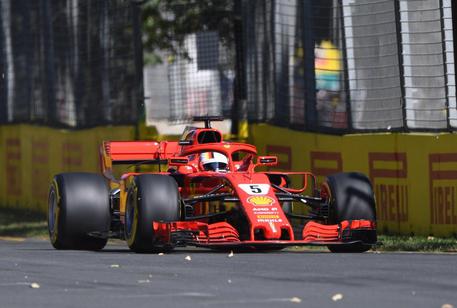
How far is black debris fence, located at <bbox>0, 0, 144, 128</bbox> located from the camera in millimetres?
24016

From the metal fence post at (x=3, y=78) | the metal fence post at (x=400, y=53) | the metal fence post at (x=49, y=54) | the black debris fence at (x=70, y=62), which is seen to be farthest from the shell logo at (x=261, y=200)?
the metal fence post at (x=3, y=78)

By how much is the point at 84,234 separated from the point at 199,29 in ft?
38.1

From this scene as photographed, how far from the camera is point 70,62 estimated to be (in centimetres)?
2558

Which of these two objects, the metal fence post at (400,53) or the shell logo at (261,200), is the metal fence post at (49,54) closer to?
the metal fence post at (400,53)

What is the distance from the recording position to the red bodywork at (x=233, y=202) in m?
14.5

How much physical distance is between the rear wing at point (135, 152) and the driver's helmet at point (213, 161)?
Result: 109cm

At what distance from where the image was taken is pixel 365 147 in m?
18.5

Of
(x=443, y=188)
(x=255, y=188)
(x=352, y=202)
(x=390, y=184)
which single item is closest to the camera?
(x=255, y=188)

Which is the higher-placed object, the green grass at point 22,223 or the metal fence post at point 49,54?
the metal fence post at point 49,54

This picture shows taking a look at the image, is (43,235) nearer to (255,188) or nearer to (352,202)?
(255,188)

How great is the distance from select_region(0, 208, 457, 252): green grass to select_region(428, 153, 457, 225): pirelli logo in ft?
0.81

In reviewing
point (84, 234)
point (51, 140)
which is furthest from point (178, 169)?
point (51, 140)

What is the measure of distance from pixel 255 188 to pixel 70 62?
1116 centimetres

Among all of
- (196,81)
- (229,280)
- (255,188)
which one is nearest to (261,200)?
(255,188)
